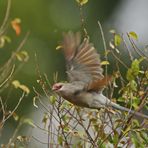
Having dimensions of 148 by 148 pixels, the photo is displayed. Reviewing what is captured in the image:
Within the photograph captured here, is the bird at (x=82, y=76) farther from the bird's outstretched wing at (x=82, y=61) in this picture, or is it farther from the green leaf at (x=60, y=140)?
the green leaf at (x=60, y=140)

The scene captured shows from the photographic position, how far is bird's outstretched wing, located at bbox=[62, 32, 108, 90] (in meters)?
6.35

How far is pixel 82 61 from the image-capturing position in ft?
21.4

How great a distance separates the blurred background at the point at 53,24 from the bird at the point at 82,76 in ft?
34.8

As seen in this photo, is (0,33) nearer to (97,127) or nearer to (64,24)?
(97,127)

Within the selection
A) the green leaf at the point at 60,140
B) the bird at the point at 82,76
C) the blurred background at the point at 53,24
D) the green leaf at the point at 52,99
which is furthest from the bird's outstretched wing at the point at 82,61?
the blurred background at the point at 53,24

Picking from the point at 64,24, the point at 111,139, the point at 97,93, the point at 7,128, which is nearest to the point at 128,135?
the point at 111,139

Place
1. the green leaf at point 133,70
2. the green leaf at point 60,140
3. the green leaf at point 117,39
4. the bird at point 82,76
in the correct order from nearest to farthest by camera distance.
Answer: the green leaf at point 133,70 → the green leaf at point 60,140 → the green leaf at point 117,39 → the bird at point 82,76

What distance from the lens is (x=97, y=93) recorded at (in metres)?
6.56

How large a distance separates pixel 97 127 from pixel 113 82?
0.34 metres

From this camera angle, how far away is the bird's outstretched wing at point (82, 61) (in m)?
6.35

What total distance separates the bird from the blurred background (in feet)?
34.8

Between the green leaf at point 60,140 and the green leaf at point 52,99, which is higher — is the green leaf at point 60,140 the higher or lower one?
the lower one

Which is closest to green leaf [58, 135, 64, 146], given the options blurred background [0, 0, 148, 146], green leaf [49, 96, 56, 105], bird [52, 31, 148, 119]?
green leaf [49, 96, 56, 105]

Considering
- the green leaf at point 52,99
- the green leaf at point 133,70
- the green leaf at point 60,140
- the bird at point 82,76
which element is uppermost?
the bird at point 82,76
